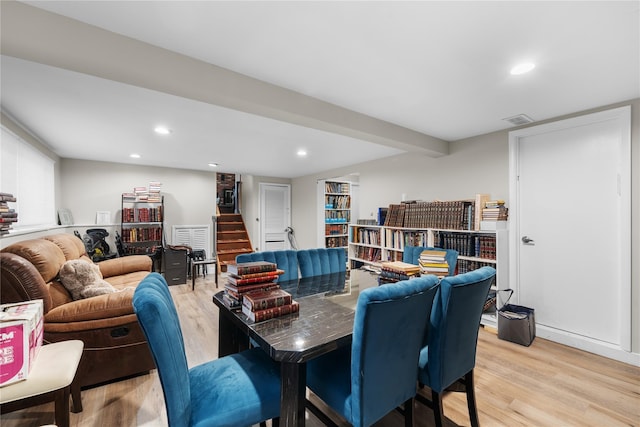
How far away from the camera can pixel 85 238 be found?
15.5ft

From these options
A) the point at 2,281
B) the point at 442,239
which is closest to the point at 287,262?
the point at 2,281

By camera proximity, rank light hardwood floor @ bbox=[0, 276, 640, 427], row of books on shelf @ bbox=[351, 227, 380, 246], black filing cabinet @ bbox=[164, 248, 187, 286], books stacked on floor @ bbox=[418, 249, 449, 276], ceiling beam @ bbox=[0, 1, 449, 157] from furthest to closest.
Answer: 1. black filing cabinet @ bbox=[164, 248, 187, 286]
2. row of books on shelf @ bbox=[351, 227, 380, 246]
3. books stacked on floor @ bbox=[418, 249, 449, 276]
4. light hardwood floor @ bbox=[0, 276, 640, 427]
5. ceiling beam @ bbox=[0, 1, 449, 157]

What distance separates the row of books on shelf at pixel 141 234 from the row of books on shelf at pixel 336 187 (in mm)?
3542

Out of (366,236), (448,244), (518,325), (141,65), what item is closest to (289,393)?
(141,65)

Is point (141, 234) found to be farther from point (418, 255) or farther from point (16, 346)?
point (418, 255)

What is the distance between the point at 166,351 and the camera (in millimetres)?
1011

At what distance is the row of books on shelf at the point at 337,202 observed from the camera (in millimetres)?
6221

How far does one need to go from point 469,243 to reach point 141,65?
3.52 metres

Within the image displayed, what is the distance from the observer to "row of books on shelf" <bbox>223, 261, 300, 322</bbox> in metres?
1.42

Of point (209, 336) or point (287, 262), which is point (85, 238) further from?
point (287, 262)

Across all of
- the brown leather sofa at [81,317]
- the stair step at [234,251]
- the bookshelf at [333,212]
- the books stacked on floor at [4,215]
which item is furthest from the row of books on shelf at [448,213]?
the books stacked on floor at [4,215]

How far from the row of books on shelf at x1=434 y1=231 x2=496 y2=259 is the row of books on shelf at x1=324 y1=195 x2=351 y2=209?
3.00 metres

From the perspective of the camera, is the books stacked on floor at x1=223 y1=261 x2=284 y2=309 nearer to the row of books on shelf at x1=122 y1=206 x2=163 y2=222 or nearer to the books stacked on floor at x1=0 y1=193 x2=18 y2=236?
the books stacked on floor at x1=0 y1=193 x2=18 y2=236

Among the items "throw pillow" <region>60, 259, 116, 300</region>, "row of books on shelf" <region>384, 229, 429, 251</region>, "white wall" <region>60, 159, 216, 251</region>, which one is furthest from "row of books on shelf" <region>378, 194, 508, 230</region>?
"white wall" <region>60, 159, 216, 251</region>
